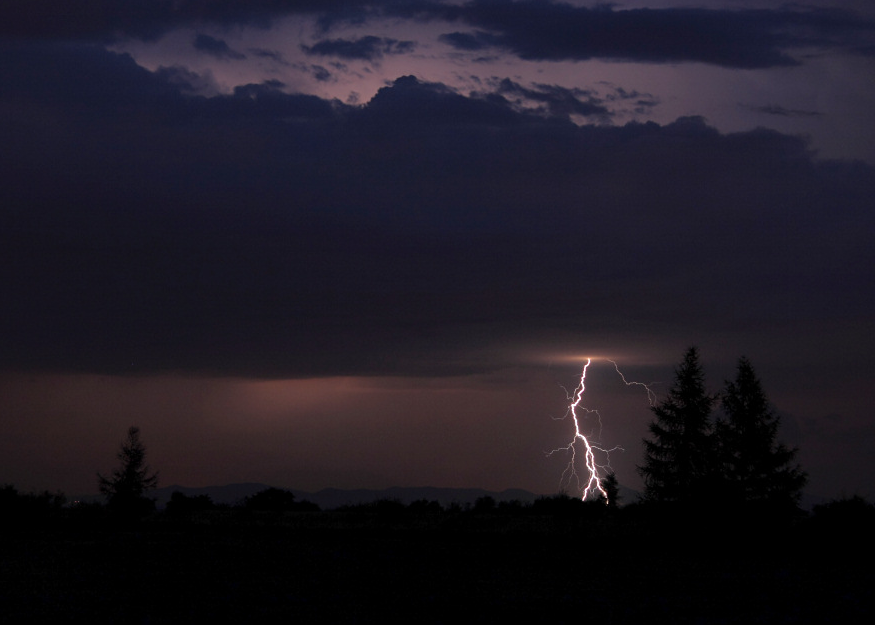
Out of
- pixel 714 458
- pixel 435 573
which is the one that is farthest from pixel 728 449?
pixel 435 573

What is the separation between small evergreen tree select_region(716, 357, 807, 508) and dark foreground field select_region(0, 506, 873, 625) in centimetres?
382

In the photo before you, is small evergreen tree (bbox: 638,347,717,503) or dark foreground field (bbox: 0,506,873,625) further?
small evergreen tree (bbox: 638,347,717,503)

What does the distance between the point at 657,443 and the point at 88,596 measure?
33.3 metres

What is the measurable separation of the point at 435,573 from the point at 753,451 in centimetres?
2611

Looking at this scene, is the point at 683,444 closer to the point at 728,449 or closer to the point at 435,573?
the point at 728,449

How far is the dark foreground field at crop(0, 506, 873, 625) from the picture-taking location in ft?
52.4

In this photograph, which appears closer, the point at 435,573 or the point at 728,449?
the point at 435,573

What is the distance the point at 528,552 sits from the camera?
28734 millimetres

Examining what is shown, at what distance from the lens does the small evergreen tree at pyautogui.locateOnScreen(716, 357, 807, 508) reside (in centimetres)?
4275

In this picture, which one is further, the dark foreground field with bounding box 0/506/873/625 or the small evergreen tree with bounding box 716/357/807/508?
the small evergreen tree with bounding box 716/357/807/508

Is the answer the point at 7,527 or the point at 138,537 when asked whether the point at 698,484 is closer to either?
the point at 138,537

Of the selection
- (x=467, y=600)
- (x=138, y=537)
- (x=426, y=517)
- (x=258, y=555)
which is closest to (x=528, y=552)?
(x=258, y=555)

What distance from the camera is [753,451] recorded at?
4306cm

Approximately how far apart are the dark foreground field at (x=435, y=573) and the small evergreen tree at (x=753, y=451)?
12.5 ft
